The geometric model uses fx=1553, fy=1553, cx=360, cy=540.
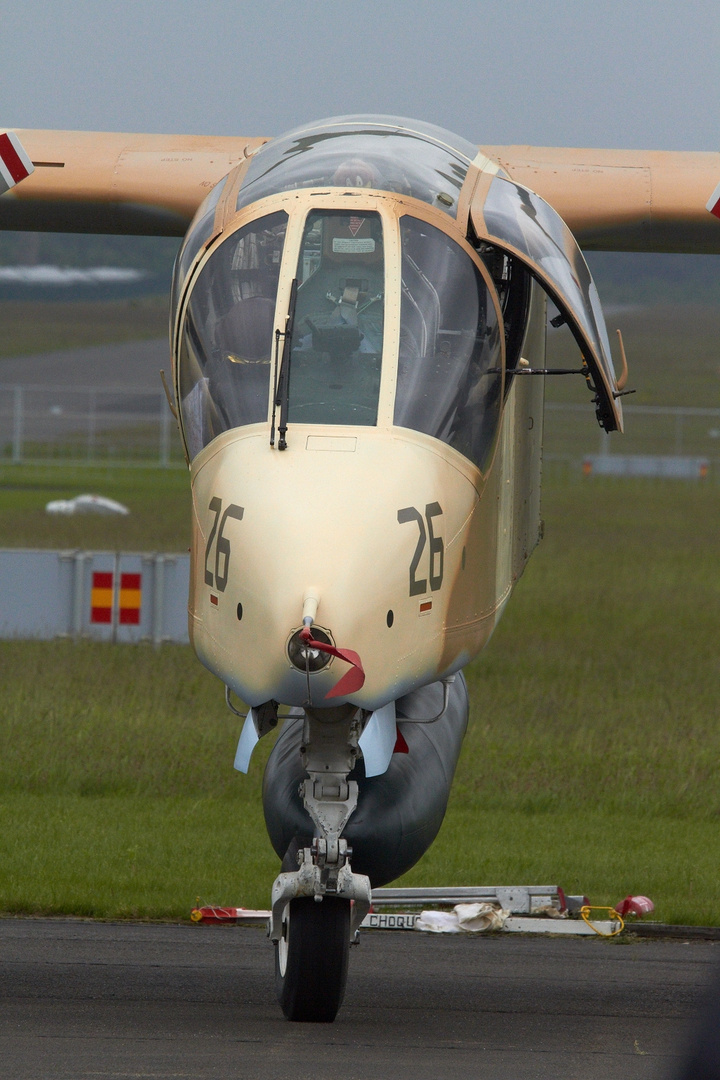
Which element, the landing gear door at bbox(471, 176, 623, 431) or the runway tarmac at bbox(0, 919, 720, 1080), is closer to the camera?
the runway tarmac at bbox(0, 919, 720, 1080)

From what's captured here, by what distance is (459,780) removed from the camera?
13062mm

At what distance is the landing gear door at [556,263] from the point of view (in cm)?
673

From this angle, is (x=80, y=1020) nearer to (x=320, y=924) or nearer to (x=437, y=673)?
(x=320, y=924)

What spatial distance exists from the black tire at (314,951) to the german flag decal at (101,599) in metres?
12.8

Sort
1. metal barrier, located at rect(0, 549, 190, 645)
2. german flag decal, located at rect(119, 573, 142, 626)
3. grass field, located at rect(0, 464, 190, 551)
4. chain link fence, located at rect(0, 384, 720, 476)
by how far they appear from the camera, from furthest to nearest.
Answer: chain link fence, located at rect(0, 384, 720, 476)
grass field, located at rect(0, 464, 190, 551)
german flag decal, located at rect(119, 573, 142, 626)
metal barrier, located at rect(0, 549, 190, 645)

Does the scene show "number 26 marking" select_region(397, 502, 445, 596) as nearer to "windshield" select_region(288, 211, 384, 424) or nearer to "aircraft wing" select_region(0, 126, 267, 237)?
"windshield" select_region(288, 211, 384, 424)

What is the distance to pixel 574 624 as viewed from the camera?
22859mm

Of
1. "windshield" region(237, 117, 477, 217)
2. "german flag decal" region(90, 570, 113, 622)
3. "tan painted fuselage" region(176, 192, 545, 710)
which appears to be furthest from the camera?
"german flag decal" region(90, 570, 113, 622)

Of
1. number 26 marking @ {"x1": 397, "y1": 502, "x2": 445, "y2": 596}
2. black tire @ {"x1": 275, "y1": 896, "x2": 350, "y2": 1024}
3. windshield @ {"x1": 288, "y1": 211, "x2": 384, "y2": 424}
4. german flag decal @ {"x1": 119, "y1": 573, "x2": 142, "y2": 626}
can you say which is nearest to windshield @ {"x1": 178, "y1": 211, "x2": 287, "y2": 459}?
windshield @ {"x1": 288, "y1": 211, "x2": 384, "y2": 424}

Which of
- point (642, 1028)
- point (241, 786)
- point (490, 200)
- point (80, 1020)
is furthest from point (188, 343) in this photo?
point (241, 786)

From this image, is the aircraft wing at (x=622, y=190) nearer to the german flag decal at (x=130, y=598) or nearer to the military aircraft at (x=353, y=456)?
the military aircraft at (x=353, y=456)

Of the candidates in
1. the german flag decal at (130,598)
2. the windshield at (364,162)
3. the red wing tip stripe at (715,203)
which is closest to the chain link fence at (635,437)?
the german flag decal at (130,598)

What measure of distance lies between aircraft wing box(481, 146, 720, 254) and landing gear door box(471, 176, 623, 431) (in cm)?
300

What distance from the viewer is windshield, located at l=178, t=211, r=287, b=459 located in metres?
6.42
